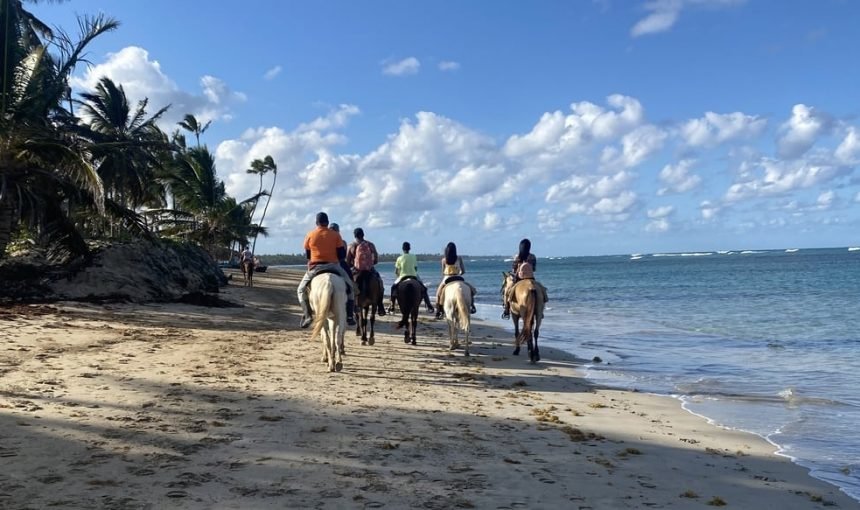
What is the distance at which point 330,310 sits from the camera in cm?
946

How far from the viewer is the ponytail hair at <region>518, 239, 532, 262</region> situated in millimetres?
12852

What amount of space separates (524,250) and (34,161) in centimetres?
1243

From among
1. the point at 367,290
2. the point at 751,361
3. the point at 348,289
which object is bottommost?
the point at 751,361

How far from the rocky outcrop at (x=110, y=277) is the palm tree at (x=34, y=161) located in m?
0.67

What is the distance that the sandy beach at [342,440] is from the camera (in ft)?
14.4

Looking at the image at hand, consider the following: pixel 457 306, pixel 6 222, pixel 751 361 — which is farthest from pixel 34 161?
pixel 751 361

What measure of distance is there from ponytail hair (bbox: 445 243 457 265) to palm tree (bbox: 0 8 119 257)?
28.9 feet

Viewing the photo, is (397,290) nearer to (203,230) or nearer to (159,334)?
(159,334)

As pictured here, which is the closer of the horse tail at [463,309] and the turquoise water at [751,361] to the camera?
the turquoise water at [751,361]

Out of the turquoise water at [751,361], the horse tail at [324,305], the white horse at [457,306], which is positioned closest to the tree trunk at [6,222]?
the horse tail at [324,305]

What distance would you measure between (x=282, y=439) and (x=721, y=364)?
10044 millimetres

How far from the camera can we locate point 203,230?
4219cm

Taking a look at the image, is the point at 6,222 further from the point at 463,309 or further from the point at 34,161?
the point at 463,309

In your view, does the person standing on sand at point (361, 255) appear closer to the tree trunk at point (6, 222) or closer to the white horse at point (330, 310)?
the white horse at point (330, 310)
